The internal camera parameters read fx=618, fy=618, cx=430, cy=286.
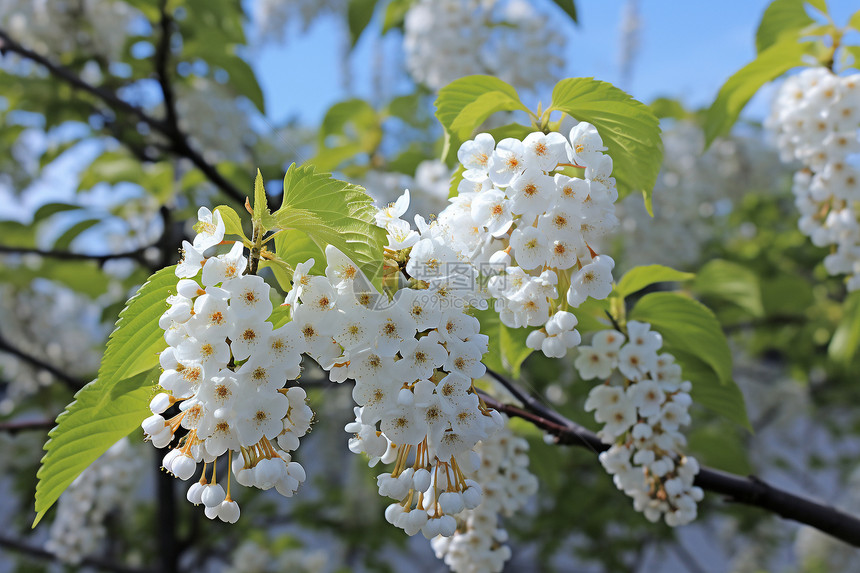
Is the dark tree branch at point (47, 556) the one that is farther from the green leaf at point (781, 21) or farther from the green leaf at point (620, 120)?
the green leaf at point (781, 21)

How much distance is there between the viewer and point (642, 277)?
1.23 metres

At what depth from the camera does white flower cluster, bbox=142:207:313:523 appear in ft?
2.29

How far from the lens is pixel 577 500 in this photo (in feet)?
11.4

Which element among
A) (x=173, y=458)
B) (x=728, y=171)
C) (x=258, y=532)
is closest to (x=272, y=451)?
(x=173, y=458)

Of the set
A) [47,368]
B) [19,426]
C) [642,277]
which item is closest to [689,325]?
Answer: [642,277]

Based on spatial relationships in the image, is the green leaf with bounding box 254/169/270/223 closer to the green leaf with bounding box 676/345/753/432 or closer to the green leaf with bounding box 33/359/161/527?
the green leaf with bounding box 33/359/161/527

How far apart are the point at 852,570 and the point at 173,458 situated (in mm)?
7347

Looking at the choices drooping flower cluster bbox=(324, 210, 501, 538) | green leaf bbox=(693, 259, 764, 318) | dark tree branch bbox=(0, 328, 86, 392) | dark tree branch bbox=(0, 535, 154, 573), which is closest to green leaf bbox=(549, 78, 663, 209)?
drooping flower cluster bbox=(324, 210, 501, 538)

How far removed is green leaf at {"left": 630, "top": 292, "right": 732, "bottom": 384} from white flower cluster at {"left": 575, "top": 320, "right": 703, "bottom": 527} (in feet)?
0.20

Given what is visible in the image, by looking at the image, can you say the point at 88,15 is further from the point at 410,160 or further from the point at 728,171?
the point at 728,171

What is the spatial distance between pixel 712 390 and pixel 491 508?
0.52m

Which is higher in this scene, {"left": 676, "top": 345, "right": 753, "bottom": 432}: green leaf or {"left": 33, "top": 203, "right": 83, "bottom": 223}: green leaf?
{"left": 676, "top": 345, "right": 753, "bottom": 432}: green leaf

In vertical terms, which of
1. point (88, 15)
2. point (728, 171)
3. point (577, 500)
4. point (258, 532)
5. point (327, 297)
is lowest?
point (258, 532)

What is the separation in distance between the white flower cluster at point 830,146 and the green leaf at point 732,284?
0.93m
